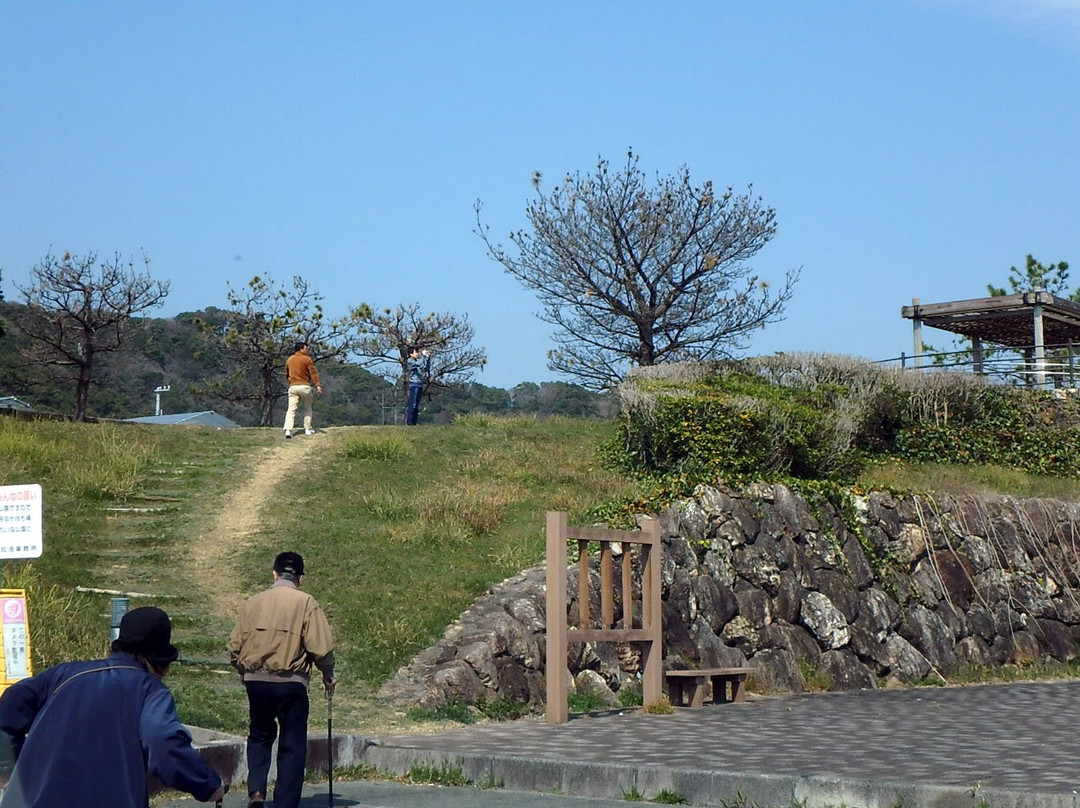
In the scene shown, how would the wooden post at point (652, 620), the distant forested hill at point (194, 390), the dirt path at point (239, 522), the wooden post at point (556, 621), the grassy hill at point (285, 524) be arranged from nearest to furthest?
the wooden post at point (556, 621) < the grassy hill at point (285, 524) < the wooden post at point (652, 620) < the dirt path at point (239, 522) < the distant forested hill at point (194, 390)

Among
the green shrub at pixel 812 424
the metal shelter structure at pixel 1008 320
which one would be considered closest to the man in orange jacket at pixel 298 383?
the green shrub at pixel 812 424

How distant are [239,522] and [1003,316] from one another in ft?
67.1

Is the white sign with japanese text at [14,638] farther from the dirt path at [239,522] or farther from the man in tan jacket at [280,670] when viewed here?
the dirt path at [239,522]

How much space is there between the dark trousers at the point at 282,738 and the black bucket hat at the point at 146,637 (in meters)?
3.55

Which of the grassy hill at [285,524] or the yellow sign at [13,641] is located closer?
the yellow sign at [13,641]

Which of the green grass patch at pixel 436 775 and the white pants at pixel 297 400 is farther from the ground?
the white pants at pixel 297 400

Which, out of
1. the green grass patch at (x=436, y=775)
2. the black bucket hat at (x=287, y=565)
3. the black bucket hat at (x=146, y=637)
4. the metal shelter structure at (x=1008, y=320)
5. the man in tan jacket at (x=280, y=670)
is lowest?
the green grass patch at (x=436, y=775)

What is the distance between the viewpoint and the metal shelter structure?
97.6 feet

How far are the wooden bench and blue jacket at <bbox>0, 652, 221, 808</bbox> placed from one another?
9796 millimetres

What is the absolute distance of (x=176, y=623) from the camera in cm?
1421

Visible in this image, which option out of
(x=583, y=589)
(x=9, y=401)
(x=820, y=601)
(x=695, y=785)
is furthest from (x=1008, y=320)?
(x=9, y=401)

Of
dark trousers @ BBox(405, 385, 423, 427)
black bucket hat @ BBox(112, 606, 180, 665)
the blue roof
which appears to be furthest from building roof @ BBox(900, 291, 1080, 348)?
the blue roof

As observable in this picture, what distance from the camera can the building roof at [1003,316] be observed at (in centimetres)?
3005

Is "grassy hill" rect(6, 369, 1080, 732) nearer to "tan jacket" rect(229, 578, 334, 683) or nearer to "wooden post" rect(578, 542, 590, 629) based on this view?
"wooden post" rect(578, 542, 590, 629)
